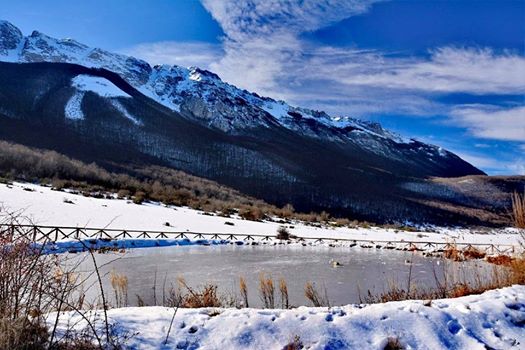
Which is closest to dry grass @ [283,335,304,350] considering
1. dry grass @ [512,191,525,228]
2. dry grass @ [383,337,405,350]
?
dry grass @ [383,337,405,350]

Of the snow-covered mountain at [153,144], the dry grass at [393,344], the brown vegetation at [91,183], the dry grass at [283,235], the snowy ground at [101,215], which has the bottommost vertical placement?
the dry grass at [393,344]

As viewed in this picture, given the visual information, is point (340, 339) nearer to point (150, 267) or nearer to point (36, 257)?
point (36, 257)

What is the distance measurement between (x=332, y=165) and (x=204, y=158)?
46076 mm

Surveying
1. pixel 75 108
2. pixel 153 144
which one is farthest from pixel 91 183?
pixel 75 108

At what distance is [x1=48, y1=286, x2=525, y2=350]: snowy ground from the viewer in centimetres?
587

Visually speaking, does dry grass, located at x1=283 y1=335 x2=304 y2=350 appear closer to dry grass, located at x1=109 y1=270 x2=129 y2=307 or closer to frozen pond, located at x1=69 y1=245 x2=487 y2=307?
dry grass, located at x1=109 y1=270 x2=129 y2=307

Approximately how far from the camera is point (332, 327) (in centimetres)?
615

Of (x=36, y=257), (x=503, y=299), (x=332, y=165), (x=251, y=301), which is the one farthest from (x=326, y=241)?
(x=332, y=165)

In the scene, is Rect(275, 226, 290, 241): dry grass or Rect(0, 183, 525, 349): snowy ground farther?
Rect(275, 226, 290, 241): dry grass

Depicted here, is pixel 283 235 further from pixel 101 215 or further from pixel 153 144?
pixel 153 144

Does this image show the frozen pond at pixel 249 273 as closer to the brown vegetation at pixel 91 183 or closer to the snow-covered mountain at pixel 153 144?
the brown vegetation at pixel 91 183

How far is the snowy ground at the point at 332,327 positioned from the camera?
19.2ft

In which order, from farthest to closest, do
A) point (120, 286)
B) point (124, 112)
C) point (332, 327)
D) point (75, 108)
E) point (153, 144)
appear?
point (124, 112), point (75, 108), point (153, 144), point (120, 286), point (332, 327)

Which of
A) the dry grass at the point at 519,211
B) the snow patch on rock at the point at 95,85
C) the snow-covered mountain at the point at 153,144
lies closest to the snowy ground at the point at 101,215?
the dry grass at the point at 519,211
